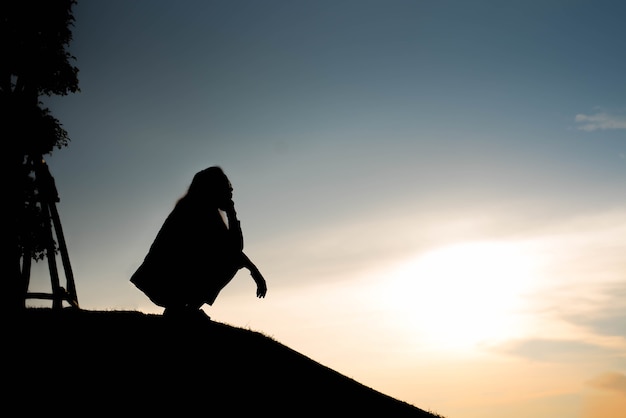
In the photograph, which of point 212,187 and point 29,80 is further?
point 29,80

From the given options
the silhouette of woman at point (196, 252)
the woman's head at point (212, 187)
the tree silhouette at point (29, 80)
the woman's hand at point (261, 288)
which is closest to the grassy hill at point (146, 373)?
the silhouette of woman at point (196, 252)

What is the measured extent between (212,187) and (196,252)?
0.88 m

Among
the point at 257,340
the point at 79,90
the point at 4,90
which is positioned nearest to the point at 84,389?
the point at 257,340

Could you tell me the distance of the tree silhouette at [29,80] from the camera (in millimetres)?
11969

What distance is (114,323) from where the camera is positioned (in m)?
8.35

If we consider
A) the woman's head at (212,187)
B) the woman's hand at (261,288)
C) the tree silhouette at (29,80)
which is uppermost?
the tree silhouette at (29,80)

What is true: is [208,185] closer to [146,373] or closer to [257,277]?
[257,277]

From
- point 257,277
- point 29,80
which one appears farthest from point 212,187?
point 29,80

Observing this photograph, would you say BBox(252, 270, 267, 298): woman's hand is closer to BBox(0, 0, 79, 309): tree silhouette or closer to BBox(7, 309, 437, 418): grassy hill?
BBox(7, 309, 437, 418): grassy hill

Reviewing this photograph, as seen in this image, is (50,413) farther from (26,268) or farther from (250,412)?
(26,268)

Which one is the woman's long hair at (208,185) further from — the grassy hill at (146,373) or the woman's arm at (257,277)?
the grassy hill at (146,373)

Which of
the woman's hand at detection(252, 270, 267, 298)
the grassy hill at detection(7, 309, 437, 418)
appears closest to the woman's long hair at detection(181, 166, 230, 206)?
the woman's hand at detection(252, 270, 267, 298)

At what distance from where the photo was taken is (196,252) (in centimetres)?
574

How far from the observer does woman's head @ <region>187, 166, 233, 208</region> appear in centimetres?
586
